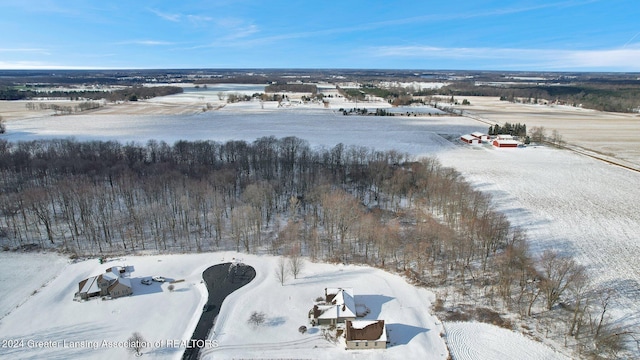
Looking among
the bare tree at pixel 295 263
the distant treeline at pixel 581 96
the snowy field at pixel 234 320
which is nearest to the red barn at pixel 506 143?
the snowy field at pixel 234 320

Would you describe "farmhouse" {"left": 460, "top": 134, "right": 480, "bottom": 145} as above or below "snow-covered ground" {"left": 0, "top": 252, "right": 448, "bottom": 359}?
above

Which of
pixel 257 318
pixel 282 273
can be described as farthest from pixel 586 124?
pixel 257 318

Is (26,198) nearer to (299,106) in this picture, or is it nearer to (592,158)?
(592,158)

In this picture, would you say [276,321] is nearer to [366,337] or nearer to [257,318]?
[257,318]

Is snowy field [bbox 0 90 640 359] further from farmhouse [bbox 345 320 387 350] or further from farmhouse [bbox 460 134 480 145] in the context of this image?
farmhouse [bbox 460 134 480 145]

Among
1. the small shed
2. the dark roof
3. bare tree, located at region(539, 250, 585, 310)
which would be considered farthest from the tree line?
the small shed

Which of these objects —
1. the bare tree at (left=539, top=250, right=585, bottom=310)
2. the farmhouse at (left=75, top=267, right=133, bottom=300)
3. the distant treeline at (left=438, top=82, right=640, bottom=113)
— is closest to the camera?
the bare tree at (left=539, top=250, right=585, bottom=310)

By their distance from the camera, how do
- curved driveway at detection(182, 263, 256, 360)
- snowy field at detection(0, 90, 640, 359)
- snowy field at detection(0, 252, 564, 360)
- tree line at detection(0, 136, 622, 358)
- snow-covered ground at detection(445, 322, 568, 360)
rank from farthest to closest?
tree line at detection(0, 136, 622, 358) < snowy field at detection(0, 90, 640, 359) < curved driveway at detection(182, 263, 256, 360) < snowy field at detection(0, 252, 564, 360) < snow-covered ground at detection(445, 322, 568, 360)
